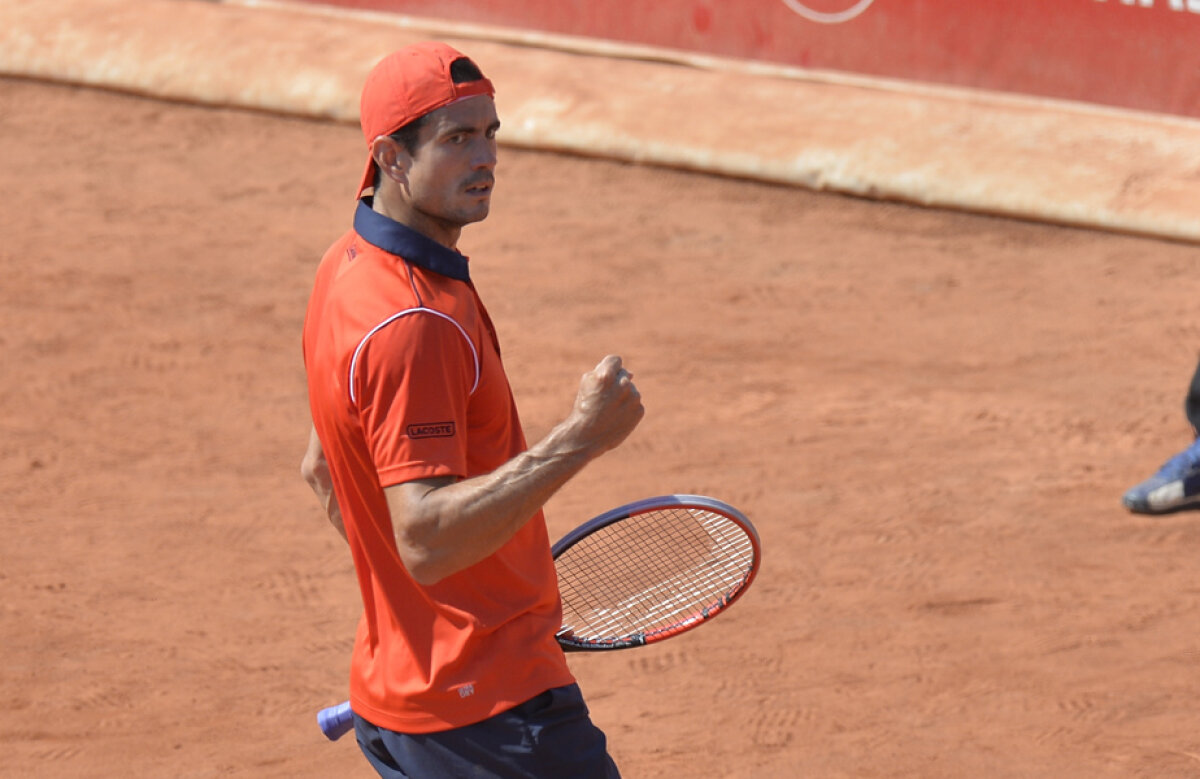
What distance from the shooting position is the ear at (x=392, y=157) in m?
2.84

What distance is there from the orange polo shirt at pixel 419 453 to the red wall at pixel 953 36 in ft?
24.9

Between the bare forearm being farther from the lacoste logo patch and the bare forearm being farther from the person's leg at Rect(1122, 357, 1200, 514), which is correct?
the person's leg at Rect(1122, 357, 1200, 514)

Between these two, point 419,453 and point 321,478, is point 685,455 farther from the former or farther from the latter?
point 419,453

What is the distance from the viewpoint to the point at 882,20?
33.4 feet

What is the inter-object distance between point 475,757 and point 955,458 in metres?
4.00

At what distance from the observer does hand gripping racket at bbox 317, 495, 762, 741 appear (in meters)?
3.69

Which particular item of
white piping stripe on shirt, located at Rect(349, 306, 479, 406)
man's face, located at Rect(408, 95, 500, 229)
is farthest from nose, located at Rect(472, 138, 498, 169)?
white piping stripe on shirt, located at Rect(349, 306, 479, 406)

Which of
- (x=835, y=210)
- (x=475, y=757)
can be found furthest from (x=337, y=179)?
(x=475, y=757)

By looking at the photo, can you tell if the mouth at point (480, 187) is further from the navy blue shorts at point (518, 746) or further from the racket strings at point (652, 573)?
the racket strings at point (652, 573)

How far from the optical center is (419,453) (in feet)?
8.67

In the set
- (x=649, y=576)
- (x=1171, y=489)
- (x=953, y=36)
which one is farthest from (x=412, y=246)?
(x=953, y=36)

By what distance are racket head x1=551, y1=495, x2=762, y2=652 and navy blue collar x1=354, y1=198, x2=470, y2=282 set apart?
0.89 m

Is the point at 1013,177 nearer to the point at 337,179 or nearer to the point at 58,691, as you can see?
the point at 337,179

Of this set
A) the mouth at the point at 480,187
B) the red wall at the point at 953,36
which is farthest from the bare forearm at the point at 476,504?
the red wall at the point at 953,36
